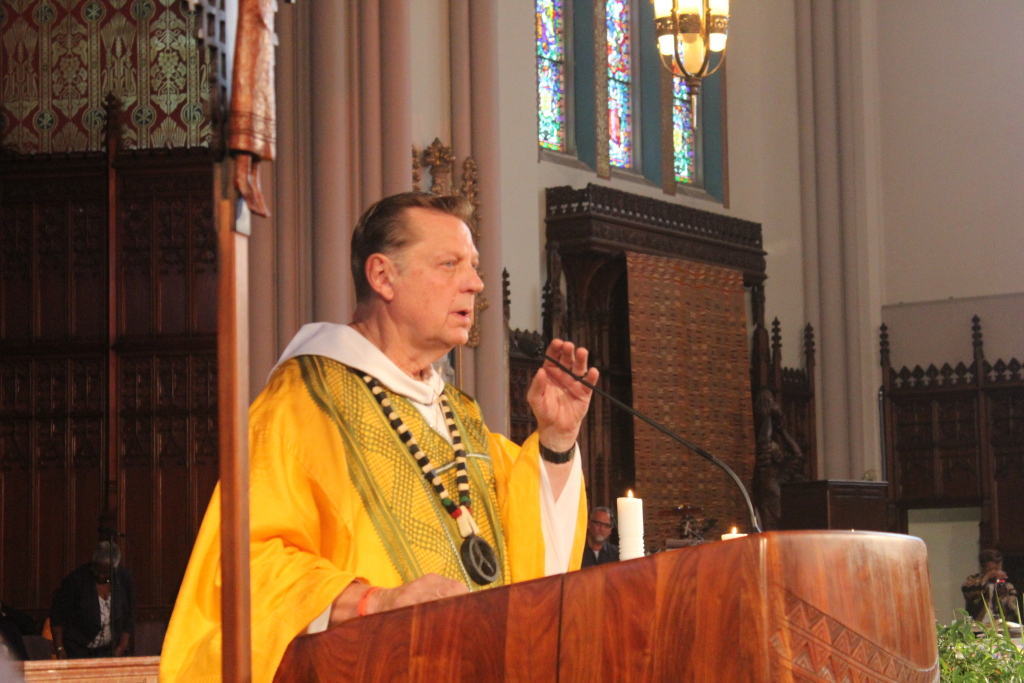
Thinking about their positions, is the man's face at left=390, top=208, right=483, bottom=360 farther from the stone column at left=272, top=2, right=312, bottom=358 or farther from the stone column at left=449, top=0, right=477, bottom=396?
the stone column at left=449, top=0, right=477, bottom=396

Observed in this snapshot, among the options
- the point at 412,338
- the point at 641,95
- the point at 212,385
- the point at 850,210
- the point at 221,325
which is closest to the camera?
the point at 221,325

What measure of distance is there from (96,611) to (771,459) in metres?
6.41

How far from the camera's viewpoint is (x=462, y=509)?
2.68 metres

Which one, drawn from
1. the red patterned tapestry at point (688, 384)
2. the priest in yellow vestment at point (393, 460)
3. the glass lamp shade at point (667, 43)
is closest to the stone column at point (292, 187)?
the glass lamp shade at point (667, 43)

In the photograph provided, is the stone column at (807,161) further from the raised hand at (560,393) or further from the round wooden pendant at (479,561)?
the round wooden pendant at (479,561)

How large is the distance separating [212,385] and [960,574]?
780 centimetres

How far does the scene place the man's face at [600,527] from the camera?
8508mm

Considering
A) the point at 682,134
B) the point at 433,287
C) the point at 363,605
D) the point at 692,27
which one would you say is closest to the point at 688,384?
the point at 682,134

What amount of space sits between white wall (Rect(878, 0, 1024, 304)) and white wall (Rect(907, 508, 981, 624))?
223 centimetres

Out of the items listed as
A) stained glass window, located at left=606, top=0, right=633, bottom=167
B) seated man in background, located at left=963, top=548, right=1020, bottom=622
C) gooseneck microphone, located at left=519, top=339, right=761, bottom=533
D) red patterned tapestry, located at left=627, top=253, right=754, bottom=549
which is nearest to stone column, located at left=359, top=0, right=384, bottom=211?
red patterned tapestry, located at left=627, top=253, right=754, bottom=549

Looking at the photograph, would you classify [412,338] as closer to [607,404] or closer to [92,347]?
[92,347]

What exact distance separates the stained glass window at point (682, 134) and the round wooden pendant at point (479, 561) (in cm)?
1060

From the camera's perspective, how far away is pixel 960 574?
42.3ft

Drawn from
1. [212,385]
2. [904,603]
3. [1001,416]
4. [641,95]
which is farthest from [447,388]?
[1001,416]
